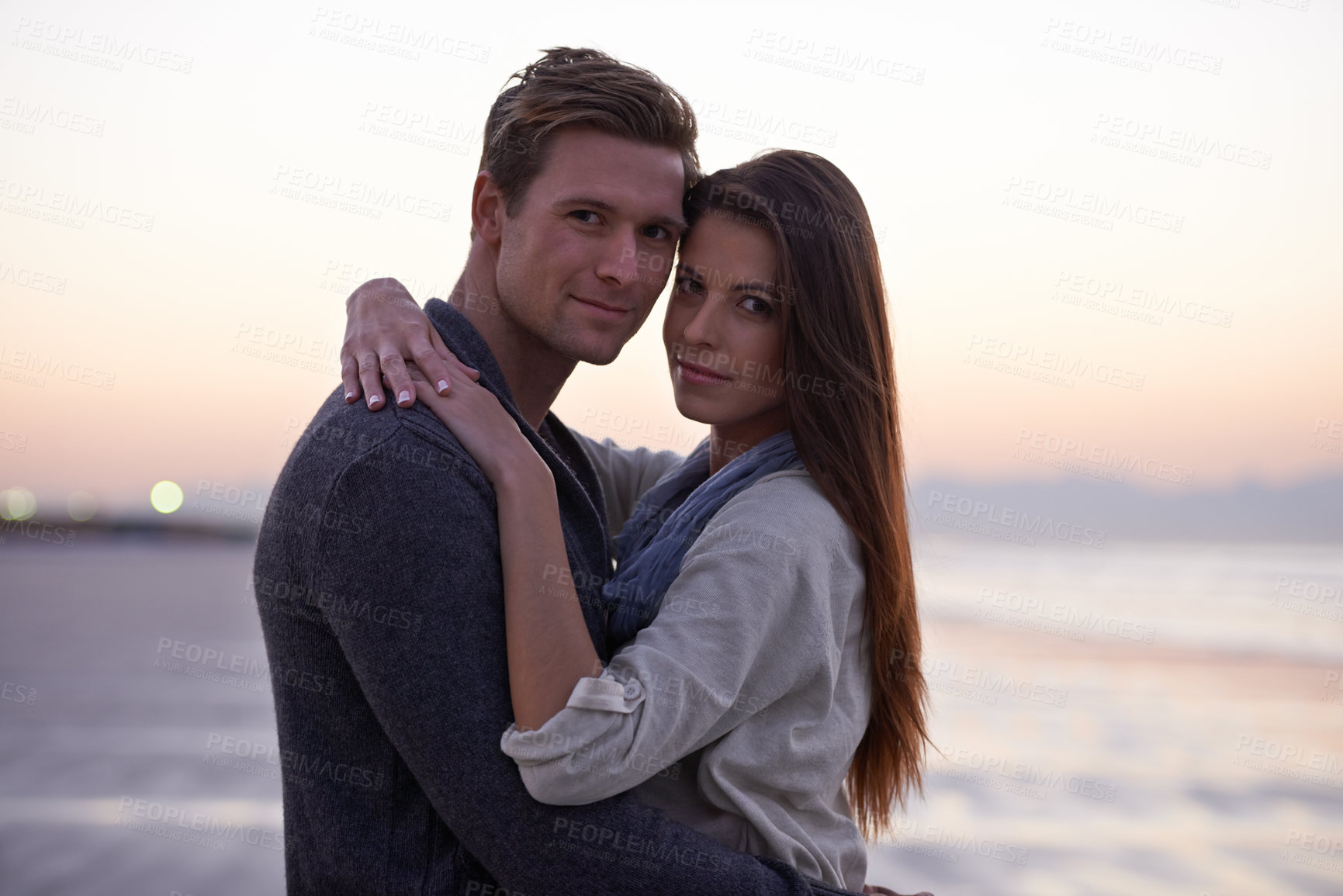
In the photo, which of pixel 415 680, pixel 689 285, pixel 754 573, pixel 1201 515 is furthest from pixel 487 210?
pixel 1201 515

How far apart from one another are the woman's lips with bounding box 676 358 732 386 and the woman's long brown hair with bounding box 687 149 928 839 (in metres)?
0.16

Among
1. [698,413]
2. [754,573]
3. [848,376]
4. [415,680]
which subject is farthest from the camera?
[698,413]

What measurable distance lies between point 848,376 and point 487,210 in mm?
994

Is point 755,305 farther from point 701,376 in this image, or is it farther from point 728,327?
point 701,376

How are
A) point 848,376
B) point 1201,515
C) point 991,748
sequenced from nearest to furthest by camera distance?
1. point 848,376
2. point 991,748
3. point 1201,515

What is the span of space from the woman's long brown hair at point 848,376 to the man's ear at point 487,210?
48 cm

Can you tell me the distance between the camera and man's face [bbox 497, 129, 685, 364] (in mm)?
2410

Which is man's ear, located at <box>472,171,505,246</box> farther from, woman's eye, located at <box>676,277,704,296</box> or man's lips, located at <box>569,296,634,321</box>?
woman's eye, located at <box>676,277,704,296</box>

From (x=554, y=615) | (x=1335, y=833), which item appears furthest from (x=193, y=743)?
(x=1335, y=833)

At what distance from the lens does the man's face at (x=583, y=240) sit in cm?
241

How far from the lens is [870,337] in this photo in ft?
8.05

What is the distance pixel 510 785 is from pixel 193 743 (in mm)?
5847

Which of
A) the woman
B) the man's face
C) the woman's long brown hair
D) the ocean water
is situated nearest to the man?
the woman

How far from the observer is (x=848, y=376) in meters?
2.39
